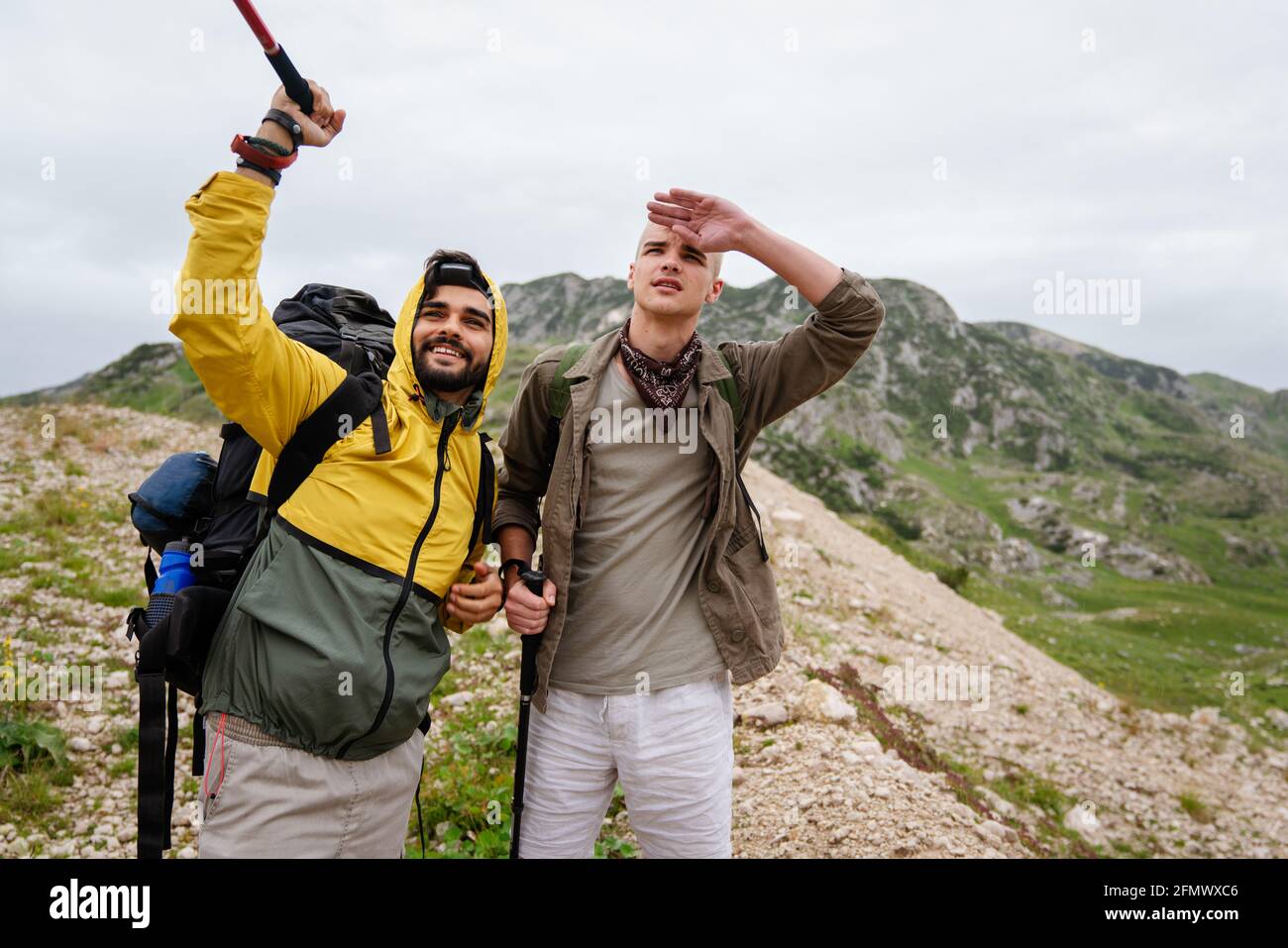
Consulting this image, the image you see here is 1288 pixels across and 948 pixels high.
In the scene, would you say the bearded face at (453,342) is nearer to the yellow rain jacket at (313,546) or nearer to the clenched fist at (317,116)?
the yellow rain jacket at (313,546)

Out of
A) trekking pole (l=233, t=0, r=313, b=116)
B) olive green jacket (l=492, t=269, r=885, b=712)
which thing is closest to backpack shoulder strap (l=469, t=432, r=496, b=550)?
olive green jacket (l=492, t=269, r=885, b=712)

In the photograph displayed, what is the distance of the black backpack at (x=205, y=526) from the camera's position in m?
2.85

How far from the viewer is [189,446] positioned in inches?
678

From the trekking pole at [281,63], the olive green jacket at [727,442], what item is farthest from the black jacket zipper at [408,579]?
the trekking pole at [281,63]

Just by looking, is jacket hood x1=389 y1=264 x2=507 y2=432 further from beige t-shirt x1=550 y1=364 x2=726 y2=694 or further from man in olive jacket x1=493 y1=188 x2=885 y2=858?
beige t-shirt x1=550 y1=364 x2=726 y2=694

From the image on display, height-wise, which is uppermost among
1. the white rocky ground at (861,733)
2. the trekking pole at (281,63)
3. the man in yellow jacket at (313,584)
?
the trekking pole at (281,63)

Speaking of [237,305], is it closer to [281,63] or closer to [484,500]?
[281,63]

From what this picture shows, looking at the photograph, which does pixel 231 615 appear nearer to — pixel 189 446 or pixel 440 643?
pixel 440 643

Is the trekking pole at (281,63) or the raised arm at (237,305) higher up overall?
the trekking pole at (281,63)

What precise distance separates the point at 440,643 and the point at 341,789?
0.69m

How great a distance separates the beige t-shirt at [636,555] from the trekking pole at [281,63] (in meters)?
1.69

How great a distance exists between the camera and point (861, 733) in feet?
25.9

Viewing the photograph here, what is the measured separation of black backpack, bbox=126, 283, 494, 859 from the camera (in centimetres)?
285
